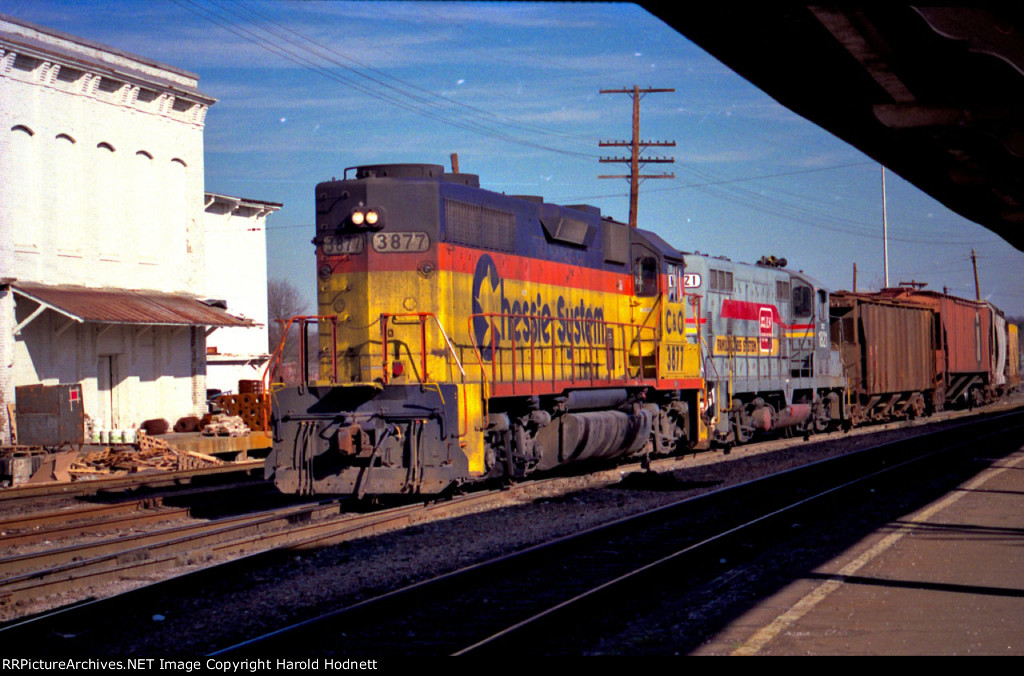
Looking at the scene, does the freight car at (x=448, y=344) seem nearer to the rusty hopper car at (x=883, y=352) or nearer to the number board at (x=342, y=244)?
the number board at (x=342, y=244)

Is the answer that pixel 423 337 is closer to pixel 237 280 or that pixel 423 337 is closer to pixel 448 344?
pixel 448 344

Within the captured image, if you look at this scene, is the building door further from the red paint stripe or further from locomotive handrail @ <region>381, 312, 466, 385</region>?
locomotive handrail @ <region>381, 312, 466, 385</region>

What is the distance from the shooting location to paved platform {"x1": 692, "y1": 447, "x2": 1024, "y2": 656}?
233 inches

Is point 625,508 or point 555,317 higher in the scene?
point 555,317

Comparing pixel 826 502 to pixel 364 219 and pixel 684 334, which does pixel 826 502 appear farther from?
pixel 364 219

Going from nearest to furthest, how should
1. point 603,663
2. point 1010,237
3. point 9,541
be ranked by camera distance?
point 603,663, point 9,541, point 1010,237

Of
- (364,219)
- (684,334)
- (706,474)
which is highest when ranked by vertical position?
(364,219)

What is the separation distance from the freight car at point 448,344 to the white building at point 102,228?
1264 cm

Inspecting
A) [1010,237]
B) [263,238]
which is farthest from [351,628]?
[263,238]

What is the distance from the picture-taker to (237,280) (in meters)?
41.2

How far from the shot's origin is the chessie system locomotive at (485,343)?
10719mm

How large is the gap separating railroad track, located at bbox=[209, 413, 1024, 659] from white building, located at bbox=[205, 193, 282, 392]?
31.1 metres

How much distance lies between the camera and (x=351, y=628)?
254 inches

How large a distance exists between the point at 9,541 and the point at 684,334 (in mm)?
10839
